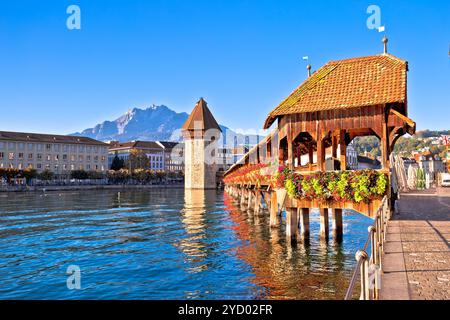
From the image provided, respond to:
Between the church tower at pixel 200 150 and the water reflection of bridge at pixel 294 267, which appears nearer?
the water reflection of bridge at pixel 294 267

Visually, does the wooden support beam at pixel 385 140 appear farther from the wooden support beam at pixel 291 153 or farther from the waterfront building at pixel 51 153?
the waterfront building at pixel 51 153

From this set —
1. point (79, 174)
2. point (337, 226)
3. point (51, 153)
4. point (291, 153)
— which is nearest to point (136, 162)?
point (79, 174)

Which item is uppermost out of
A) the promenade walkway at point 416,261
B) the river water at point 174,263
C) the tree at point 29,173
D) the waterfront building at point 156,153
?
the waterfront building at point 156,153

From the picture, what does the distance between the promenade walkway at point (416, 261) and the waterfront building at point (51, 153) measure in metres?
108

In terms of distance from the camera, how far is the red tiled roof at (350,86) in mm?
14672

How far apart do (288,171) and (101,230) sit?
1326 centimetres

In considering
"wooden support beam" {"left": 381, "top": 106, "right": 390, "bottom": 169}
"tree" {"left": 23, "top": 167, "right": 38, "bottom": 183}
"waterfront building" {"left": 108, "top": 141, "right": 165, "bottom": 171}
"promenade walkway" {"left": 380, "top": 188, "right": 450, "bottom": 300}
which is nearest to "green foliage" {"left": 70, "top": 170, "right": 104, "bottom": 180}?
"tree" {"left": 23, "top": 167, "right": 38, "bottom": 183}

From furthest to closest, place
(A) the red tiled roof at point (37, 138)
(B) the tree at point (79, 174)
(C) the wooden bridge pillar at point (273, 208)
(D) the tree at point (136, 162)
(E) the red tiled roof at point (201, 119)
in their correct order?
1. (D) the tree at point (136, 162)
2. (B) the tree at point (79, 174)
3. (A) the red tiled roof at point (37, 138)
4. (E) the red tiled roof at point (201, 119)
5. (C) the wooden bridge pillar at point (273, 208)

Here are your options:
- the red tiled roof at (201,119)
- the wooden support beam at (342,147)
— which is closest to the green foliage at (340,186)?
the wooden support beam at (342,147)

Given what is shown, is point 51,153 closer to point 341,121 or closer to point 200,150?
point 200,150

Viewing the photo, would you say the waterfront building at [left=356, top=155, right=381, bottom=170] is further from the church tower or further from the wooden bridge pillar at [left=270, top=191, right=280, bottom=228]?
the wooden bridge pillar at [left=270, top=191, right=280, bottom=228]

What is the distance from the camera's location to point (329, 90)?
16188 millimetres

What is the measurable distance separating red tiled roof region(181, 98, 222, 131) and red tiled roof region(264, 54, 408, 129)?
76774 mm
